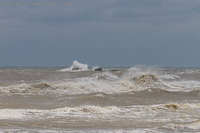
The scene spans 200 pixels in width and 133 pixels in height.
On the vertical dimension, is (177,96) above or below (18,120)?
above

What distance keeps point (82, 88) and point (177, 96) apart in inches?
175

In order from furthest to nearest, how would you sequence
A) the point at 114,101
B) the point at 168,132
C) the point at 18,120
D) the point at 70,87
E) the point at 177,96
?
1. the point at 70,87
2. the point at 177,96
3. the point at 114,101
4. the point at 18,120
5. the point at 168,132

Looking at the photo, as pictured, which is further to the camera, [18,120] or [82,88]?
[82,88]

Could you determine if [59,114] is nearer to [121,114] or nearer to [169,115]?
[121,114]

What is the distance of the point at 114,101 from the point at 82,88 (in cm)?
443

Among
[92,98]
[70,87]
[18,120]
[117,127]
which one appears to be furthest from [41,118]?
[70,87]

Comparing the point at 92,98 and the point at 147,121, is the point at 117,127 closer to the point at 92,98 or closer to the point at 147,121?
the point at 147,121

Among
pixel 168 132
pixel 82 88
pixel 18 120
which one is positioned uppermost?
pixel 82 88

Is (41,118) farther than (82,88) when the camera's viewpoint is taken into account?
No

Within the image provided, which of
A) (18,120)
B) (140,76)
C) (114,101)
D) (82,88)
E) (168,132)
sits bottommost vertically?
(168,132)

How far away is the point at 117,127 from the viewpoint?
762 cm

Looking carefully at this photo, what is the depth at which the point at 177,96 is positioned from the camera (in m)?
16.2

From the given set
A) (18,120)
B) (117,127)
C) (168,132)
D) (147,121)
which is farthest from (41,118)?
(168,132)

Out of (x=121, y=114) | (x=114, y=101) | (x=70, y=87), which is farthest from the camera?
(x=70, y=87)
